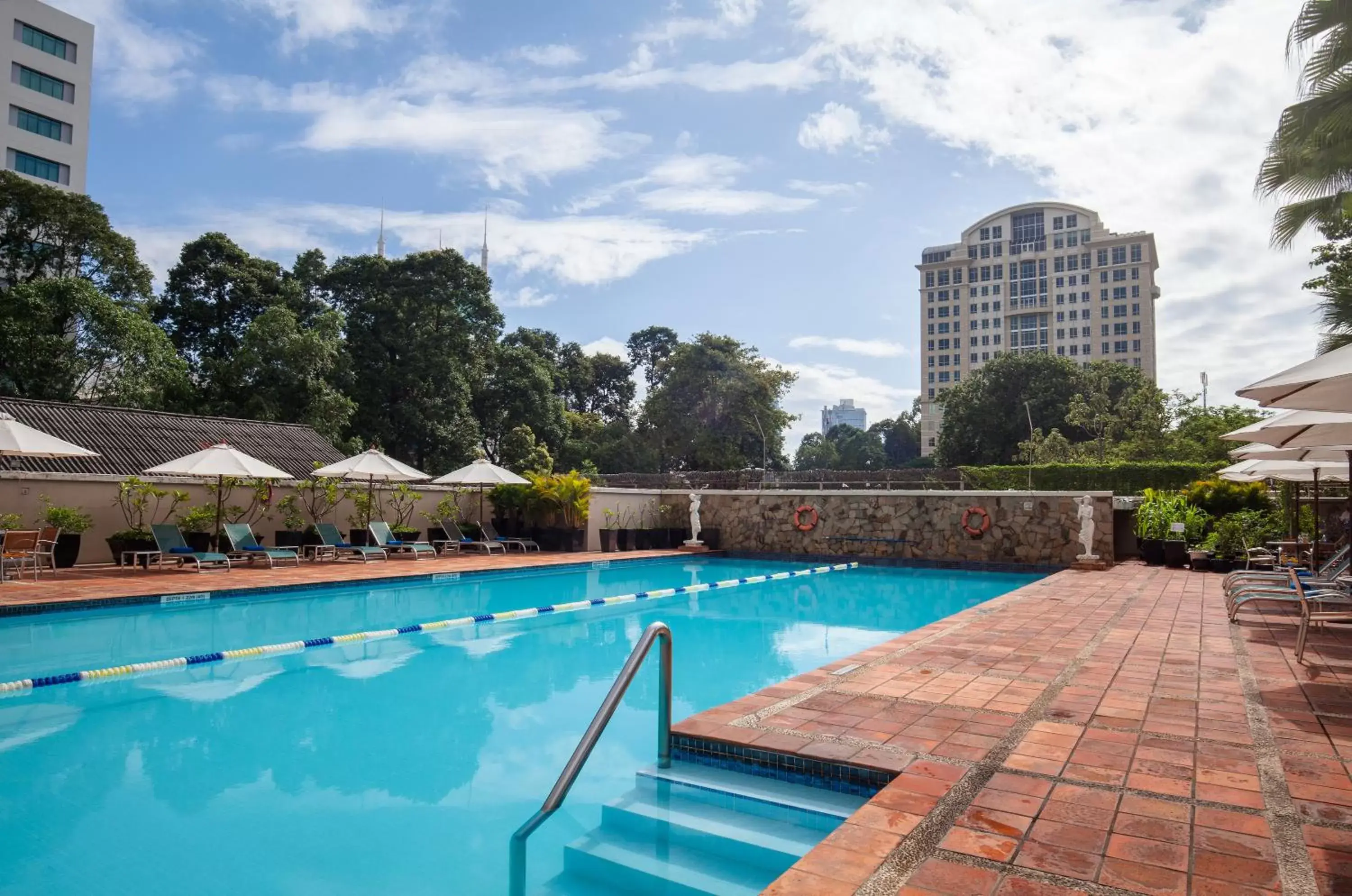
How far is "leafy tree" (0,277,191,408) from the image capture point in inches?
927

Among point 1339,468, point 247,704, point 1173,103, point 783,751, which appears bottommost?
point 247,704

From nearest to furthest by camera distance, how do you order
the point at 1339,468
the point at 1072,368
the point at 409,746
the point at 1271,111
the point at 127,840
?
the point at 127,840 → the point at 409,746 → the point at 1339,468 → the point at 1271,111 → the point at 1072,368

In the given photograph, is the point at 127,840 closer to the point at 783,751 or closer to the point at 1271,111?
the point at 783,751

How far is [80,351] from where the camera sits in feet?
80.7

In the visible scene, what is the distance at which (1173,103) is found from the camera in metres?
11.5

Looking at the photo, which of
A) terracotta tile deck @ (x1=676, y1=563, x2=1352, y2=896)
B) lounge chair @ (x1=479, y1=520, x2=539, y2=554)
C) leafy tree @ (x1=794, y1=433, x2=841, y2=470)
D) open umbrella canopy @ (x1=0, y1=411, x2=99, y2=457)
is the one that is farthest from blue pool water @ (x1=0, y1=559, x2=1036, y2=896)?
leafy tree @ (x1=794, y1=433, x2=841, y2=470)

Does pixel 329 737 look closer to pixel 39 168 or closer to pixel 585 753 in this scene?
pixel 585 753

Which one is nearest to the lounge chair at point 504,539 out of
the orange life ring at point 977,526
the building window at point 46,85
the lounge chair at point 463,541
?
the lounge chair at point 463,541

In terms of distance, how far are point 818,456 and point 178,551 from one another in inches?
3051

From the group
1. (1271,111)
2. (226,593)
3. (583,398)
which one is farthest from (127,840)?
(583,398)

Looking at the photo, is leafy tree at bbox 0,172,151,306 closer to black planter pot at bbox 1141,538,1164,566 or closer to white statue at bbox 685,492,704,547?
white statue at bbox 685,492,704,547

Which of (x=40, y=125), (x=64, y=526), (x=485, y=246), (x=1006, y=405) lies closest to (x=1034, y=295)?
(x=1006, y=405)

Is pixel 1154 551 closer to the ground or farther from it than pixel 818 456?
closer to the ground

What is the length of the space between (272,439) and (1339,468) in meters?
20.2
